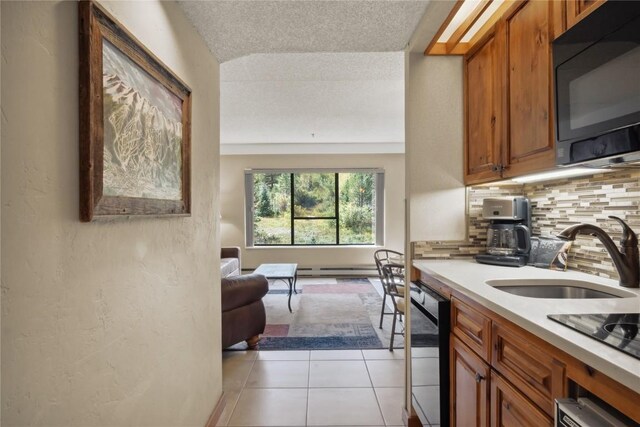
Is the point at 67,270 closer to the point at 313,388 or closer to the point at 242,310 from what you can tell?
the point at 313,388

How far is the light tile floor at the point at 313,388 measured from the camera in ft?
6.66

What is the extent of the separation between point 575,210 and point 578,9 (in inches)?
36.0

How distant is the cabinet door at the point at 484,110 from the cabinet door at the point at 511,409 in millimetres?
1009

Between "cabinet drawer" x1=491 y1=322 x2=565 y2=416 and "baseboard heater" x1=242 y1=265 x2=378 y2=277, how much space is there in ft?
16.7

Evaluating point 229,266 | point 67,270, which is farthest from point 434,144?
point 229,266

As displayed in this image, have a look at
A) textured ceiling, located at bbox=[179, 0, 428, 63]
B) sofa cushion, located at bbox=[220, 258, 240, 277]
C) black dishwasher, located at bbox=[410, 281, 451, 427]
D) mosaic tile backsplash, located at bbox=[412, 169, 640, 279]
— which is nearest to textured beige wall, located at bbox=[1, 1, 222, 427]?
textured ceiling, located at bbox=[179, 0, 428, 63]

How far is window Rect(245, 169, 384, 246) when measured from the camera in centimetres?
641

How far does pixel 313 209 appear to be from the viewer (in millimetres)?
6438

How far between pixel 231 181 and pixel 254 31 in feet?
15.9

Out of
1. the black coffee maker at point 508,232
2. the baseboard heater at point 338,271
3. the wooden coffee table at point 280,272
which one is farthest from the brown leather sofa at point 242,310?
the baseboard heater at point 338,271

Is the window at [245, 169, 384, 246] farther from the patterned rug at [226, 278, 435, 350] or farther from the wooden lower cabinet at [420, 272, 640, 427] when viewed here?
the wooden lower cabinet at [420, 272, 640, 427]

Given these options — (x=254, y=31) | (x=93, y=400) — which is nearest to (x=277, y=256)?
(x=254, y=31)

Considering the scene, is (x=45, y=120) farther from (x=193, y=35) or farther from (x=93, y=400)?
(x=193, y=35)

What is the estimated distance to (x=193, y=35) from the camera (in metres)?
1.65
